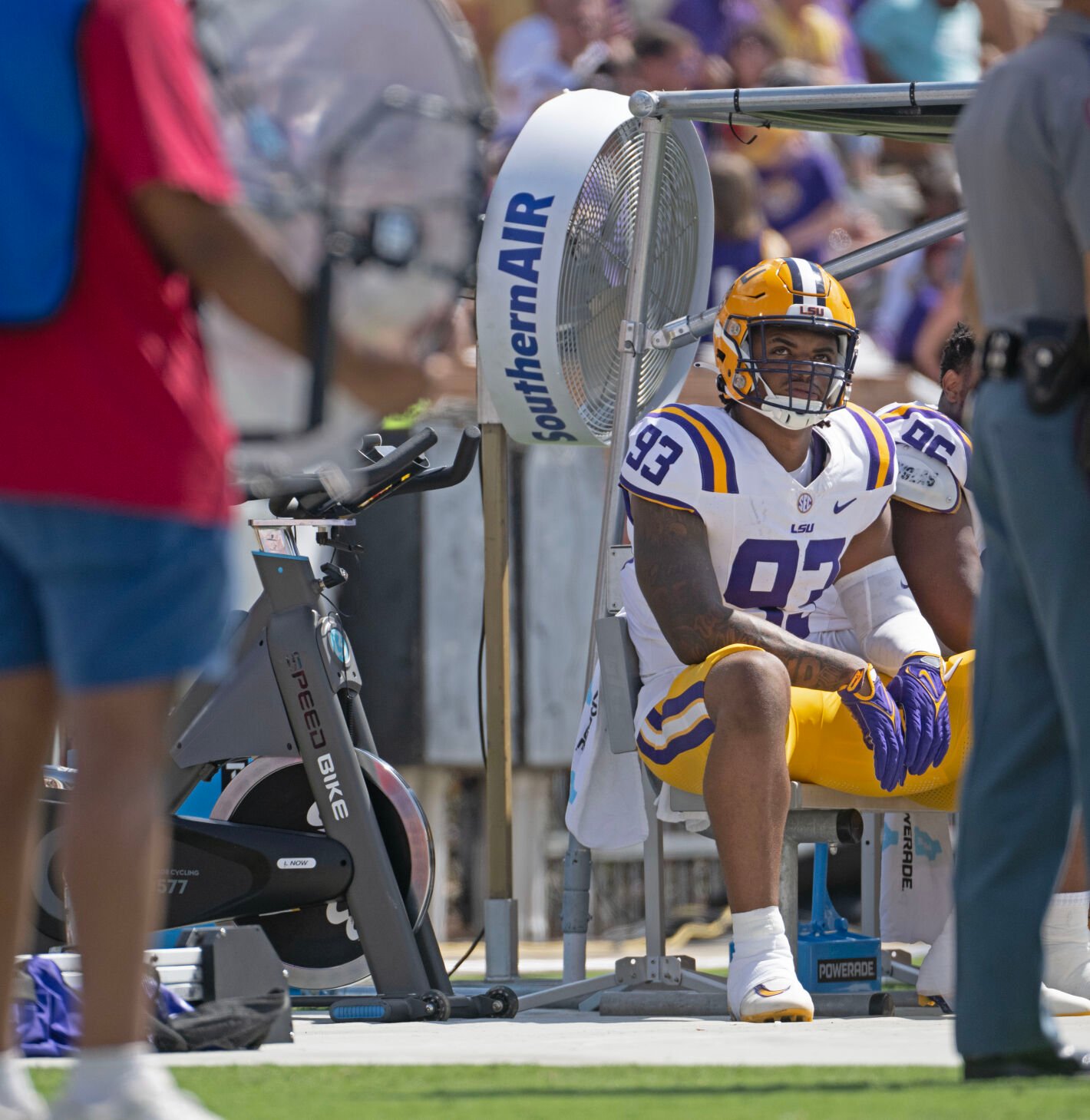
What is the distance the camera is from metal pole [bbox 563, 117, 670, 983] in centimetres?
520

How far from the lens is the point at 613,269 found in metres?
5.47

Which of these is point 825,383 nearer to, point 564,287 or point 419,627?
point 564,287

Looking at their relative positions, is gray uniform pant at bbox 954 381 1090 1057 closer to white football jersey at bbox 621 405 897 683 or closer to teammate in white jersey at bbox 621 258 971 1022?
teammate in white jersey at bbox 621 258 971 1022

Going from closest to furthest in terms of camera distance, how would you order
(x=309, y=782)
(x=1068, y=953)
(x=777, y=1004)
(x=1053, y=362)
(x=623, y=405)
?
1. (x=1053, y=362)
2. (x=777, y=1004)
3. (x=1068, y=953)
4. (x=309, y=782)
5. (x=623, y=405)

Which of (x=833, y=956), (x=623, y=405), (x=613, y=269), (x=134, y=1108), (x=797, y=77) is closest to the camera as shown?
(x=134, y=1108)

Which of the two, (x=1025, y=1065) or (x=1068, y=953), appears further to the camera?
(x=1068, y=953)

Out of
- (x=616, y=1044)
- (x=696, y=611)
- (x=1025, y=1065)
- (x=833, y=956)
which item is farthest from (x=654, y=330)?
(x=1025, y=1065)

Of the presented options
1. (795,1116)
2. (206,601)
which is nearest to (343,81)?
(206,601)

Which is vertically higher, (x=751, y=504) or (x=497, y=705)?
(x=751, y=504)

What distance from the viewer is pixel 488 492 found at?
568 centimetres

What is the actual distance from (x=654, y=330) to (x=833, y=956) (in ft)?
5.47

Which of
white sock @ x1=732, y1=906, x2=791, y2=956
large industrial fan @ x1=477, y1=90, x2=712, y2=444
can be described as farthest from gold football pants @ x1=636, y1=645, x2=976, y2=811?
large industrial fan @ x1=477, y1=90, x2=712, y2=444

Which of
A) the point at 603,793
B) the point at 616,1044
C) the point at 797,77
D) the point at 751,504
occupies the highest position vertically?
the point at 797,77

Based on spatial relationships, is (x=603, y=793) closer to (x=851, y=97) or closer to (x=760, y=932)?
(x=760, y=932)
